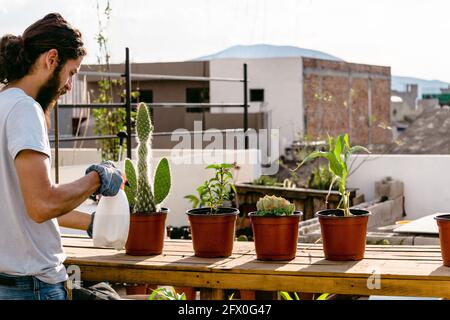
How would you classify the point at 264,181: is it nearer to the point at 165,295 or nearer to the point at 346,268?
the point at 165,295

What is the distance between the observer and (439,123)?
15125 mm

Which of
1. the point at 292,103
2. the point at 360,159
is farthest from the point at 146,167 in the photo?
the point at 292,103

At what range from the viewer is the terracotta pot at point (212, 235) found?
255cm

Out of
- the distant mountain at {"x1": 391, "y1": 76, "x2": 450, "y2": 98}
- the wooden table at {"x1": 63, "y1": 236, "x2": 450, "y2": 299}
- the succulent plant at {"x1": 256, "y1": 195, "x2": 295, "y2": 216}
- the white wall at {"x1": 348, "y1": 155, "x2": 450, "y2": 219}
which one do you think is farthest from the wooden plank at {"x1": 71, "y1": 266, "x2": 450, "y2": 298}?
the distant mountain at {"x1": 391, "y1": 76, "x2": 450, "y2": 98}

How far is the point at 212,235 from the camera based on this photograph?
254 centimetres

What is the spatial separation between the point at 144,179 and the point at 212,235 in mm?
313

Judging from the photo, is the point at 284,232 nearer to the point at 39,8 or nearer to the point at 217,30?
the point at 39,8

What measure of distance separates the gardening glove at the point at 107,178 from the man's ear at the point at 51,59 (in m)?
0.29

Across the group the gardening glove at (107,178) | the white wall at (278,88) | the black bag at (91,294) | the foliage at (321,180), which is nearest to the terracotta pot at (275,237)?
the gardening glove at (107,178)

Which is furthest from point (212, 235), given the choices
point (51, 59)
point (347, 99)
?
point (347, 99)

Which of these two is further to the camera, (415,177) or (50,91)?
(415,177)

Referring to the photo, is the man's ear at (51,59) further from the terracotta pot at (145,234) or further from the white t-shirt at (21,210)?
the terracotta pot at (145,234)

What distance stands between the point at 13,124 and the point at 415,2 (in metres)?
2.59

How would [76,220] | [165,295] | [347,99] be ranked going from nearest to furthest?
1. [76,220]
2. [165,295]
3. [347,99]
